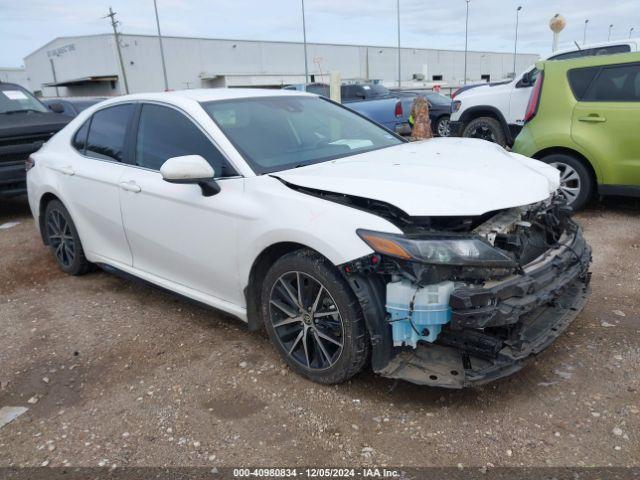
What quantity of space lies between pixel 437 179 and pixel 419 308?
0.76 m

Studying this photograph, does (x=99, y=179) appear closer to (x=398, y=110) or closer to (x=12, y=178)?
(x=12, y=178)

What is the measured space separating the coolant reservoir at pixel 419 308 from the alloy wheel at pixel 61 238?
11.2 feet

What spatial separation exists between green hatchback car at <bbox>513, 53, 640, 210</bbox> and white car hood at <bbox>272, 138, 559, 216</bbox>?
2693mm

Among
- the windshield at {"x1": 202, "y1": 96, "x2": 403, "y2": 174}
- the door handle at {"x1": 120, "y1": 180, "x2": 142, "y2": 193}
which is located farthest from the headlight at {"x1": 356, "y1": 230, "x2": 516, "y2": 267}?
the door handle at {"x1": 120, "y1": 180, "x2": 142, "y2": 193}

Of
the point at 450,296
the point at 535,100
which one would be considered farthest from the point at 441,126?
the point at 450,296

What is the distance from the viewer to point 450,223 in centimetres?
282

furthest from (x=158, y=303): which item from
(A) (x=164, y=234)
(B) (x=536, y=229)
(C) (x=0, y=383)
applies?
(B) (x=536, y=229)

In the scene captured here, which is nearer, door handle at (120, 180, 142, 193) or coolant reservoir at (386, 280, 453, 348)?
coolant reservoir at (386, 280, 453, 348)

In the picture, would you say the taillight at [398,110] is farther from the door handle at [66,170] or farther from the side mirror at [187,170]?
the side mirror at [187,170]

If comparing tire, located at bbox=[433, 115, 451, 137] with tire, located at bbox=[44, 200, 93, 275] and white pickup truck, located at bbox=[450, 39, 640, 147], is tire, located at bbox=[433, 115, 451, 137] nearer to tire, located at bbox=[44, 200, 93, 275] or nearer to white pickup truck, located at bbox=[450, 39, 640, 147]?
white pickup truck, located at bbox=[450, 39, 640, 147]

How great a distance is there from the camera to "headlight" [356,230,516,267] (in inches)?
99.4

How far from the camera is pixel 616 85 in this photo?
19.2 ft

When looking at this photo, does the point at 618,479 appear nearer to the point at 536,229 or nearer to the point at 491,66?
the point at 536,229

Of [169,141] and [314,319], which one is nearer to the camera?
[314,319]
